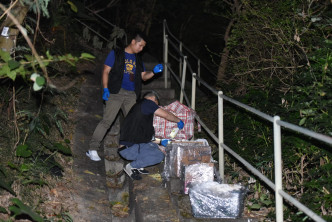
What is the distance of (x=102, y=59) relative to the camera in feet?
35.0

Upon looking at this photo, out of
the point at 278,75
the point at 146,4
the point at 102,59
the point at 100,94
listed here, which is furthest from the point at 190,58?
the point at 278,75

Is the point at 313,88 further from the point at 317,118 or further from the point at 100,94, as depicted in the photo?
the point at 100,94

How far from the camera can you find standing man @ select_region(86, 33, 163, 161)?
21.3 ft

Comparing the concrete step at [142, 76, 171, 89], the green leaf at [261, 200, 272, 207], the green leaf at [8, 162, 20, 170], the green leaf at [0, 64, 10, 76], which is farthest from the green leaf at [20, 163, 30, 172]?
the concrete step at [142, 76, 171, 89]

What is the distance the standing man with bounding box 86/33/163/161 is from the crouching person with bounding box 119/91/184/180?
49 centimetres

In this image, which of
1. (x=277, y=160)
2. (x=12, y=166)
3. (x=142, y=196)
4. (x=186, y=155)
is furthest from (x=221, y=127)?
(x=12, y=166)

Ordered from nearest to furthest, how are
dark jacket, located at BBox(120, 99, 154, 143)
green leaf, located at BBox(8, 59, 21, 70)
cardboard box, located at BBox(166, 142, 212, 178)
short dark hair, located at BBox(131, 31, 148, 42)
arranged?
green leaf, located at BBox(8, 59, 21, 70)
cardboard box, located at BBox(166, 142, 212, 178)
dark jacket, located at BBox(120, 99, 154, 143)
short dark hair, located at BBox(131, 31, 148, 42)

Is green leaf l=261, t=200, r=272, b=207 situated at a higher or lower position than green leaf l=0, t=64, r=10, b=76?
lower

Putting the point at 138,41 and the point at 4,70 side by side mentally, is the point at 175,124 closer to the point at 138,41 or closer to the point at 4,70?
the point at 138,41

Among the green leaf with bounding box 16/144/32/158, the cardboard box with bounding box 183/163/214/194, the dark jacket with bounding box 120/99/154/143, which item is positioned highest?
the dark jacket with bounding box 120/99/154/143

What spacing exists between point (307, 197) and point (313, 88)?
1.05 metres

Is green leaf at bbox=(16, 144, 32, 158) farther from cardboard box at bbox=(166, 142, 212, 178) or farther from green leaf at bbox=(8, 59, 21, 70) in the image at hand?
cardboard box at bbox=(166, 142, 212, 178)

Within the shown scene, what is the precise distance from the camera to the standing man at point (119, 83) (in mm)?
6500

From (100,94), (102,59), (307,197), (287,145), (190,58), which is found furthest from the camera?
(190,58)
